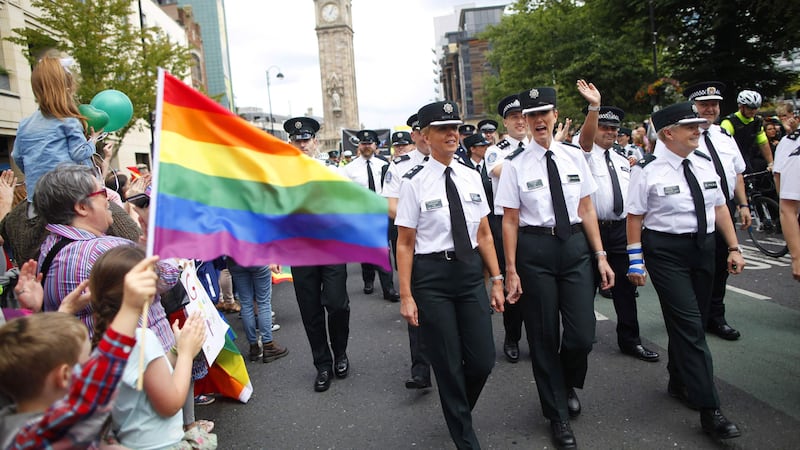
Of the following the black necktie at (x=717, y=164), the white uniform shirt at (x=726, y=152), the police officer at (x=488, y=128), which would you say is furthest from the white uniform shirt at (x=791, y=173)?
the police officer at (x=488, y=128)

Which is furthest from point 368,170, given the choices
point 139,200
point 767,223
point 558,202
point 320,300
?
point 767,223

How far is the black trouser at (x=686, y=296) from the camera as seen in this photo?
148 inches

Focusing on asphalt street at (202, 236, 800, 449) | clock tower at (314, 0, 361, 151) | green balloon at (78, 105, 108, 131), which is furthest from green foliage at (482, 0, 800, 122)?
clock tower at (314, 0, 361, 151)

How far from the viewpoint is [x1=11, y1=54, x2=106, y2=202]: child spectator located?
13.9 ft

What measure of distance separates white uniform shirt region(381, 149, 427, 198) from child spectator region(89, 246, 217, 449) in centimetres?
339

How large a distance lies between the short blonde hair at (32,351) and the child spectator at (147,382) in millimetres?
299

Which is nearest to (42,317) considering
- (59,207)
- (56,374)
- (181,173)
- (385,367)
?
(56,374)

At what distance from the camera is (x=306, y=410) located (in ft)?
15.6

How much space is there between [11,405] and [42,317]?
0.32 metres

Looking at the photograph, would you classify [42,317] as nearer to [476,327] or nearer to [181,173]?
[181,173]

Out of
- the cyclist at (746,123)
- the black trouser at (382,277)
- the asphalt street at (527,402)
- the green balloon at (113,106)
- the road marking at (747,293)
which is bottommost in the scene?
the asphalt street at (527,402)

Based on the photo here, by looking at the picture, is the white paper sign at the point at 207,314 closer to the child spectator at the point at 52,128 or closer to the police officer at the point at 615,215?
the child spectator at the point at 52,128

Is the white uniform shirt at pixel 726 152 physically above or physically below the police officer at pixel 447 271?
above

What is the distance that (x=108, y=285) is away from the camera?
98.9 inches
